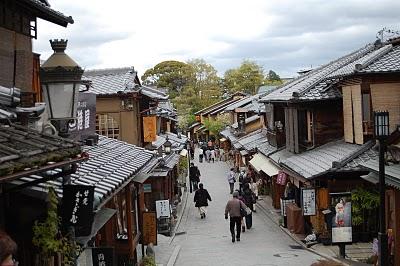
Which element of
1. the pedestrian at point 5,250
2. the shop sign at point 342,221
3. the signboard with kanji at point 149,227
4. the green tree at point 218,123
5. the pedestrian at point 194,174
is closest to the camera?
the pedestrian at point 5,250

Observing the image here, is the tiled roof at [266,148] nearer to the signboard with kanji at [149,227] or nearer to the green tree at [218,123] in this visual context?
the signboard with kanji at [149,227]

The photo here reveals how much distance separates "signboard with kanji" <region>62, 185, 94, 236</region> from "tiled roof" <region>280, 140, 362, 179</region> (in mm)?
12330

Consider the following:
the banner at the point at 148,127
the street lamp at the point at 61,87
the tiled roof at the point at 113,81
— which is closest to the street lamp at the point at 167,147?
the tiled roof at the point at 113,81

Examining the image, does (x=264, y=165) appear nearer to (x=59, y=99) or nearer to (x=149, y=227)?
(x=149, y=227)

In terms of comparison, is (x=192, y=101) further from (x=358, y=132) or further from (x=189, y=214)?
(x=358, y=132)

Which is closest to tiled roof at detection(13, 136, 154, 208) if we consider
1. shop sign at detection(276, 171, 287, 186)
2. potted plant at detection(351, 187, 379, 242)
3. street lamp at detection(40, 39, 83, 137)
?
street lamp at detection(40, 39, 83, 137)

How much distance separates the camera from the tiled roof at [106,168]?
9530 mm

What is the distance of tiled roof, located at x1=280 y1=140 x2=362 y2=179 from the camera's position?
19.7 m

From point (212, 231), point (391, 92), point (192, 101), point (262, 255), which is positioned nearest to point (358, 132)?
point (391, 92)

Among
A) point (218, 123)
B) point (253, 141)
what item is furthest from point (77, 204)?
point (218, 123)

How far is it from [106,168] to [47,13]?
3.40 m

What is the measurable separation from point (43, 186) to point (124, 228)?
8.50 metres

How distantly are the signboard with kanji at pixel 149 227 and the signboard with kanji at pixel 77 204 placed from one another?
Answer: 10738 millimetres

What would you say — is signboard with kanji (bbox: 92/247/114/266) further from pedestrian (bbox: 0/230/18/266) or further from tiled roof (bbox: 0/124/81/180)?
pedestrian (bbox: 0/230/18/266)
